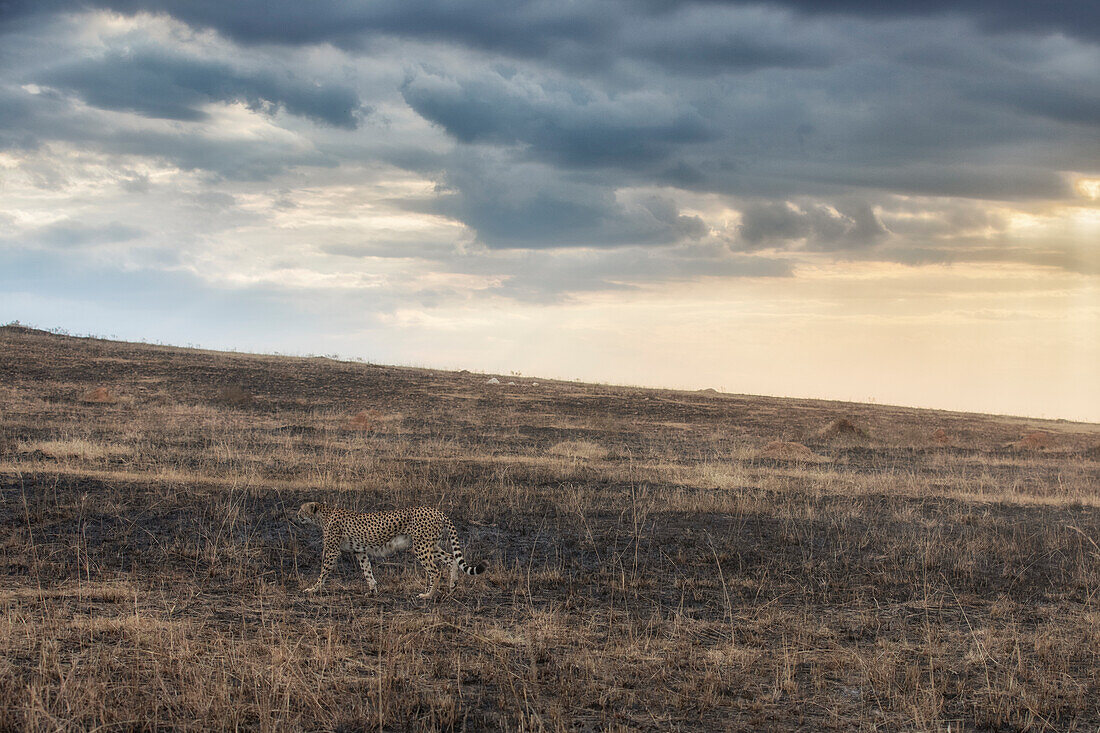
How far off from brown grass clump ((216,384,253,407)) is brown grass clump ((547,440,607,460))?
12332 millimetres

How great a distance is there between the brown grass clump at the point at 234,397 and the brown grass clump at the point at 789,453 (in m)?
17.2

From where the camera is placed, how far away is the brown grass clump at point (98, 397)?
84.9ft

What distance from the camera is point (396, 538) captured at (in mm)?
9117

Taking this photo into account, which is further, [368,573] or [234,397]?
[234,397]

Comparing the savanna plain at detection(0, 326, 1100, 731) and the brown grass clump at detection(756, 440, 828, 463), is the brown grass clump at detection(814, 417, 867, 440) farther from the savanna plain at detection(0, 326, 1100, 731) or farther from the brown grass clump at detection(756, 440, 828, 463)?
the savanna plain at detection(0, 326, 1100, 731)

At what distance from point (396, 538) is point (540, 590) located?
1.67 metres

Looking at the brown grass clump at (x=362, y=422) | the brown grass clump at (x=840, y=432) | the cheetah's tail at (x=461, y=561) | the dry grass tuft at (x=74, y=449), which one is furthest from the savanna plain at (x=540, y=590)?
the brown grass clump at (x=840, y=432)

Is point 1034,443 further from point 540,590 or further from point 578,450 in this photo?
point 540,590

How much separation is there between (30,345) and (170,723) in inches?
1490

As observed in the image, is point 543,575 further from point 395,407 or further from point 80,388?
point 80,388

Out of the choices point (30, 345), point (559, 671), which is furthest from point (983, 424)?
point (30, 345)

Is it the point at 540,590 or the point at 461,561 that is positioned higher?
the point at 461,561

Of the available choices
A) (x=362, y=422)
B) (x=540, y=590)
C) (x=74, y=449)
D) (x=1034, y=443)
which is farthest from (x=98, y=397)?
(x=1034, y=443)

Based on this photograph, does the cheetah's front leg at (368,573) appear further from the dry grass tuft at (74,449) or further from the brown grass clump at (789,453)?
the brown grass clump at (789,453)
